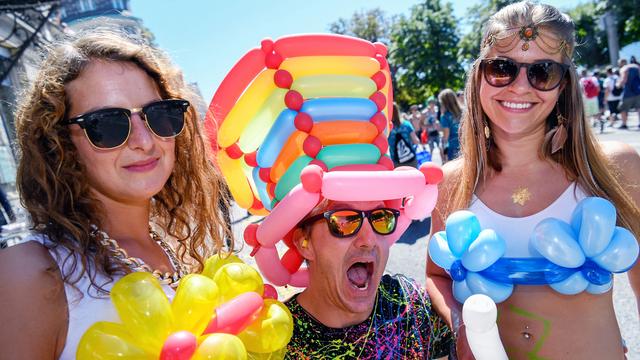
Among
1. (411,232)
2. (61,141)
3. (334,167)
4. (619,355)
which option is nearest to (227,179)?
(334,167)

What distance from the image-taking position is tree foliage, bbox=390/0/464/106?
32375 millimetres

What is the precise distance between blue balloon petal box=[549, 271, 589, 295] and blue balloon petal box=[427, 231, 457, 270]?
37 cm

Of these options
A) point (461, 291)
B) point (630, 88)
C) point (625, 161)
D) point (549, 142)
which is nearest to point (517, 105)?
point (549, 142)

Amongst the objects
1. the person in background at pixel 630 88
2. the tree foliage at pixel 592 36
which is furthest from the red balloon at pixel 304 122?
the tree foliage at pixel 592 36

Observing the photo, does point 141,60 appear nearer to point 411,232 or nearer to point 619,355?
point 619,355

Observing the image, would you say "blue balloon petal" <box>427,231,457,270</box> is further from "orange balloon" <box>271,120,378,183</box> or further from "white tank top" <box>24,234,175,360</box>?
"white tank top" <box>24,234,175,360</box>

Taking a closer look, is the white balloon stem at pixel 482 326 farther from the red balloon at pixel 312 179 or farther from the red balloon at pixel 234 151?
the red balloon at pixel 234 151

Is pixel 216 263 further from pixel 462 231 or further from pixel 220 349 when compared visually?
pixel 462 231

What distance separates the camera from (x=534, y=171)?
1931 millimetres

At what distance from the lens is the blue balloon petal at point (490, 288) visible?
160cm

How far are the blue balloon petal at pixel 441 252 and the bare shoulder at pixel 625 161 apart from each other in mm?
755

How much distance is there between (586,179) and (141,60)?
1.76 meters

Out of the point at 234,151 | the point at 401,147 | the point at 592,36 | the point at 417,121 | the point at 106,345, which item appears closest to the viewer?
the point at 106,345

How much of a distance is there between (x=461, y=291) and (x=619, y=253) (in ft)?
1.77
